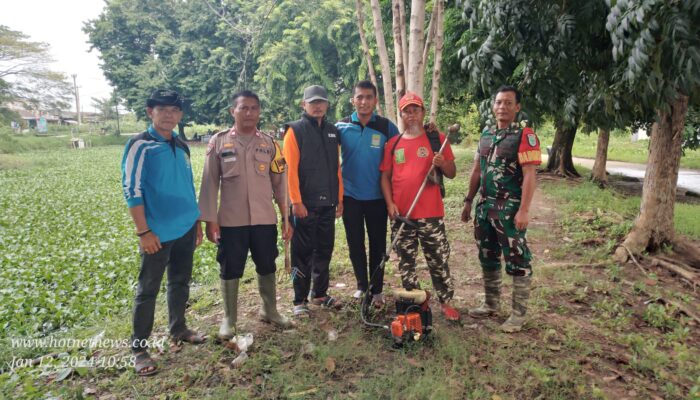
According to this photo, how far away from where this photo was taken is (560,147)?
1422 centimetres

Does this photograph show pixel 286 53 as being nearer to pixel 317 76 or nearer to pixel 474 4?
pixel 317 76

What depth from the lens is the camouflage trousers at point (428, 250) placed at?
367 cm

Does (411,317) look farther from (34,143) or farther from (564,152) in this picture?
(34,143)

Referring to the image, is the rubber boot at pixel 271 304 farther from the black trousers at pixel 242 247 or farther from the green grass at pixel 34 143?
the green grass at pixel 34 143

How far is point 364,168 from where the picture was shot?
389 cm

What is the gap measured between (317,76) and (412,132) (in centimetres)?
2609

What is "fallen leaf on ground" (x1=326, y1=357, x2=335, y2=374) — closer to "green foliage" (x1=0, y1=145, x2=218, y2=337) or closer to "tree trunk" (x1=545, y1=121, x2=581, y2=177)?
"green foliage" (x1=0, y1=145, x2=218, y2=337)

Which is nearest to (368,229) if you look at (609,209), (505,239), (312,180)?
(312,180)

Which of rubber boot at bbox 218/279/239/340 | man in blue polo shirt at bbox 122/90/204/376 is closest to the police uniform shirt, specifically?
man in blue polo shirt at bbox 122/90/204/376

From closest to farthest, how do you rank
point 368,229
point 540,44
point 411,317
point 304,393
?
point 304,393 → point 411,317 → point 368,229 → point 540,44

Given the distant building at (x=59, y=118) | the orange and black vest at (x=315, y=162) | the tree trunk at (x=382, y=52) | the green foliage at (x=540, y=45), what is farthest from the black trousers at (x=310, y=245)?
the distant building at (x=59, y=118)

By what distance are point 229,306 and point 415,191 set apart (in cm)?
187

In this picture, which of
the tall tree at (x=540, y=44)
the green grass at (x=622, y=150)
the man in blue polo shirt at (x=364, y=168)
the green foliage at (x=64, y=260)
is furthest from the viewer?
the green grass at (x=622, y=150)

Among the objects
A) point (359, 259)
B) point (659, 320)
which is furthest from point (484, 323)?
point (659, 320)
